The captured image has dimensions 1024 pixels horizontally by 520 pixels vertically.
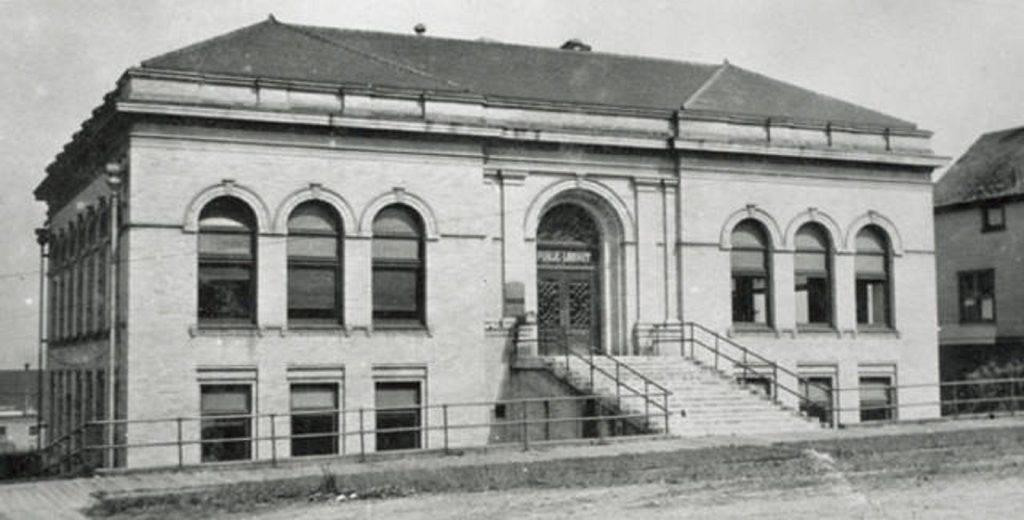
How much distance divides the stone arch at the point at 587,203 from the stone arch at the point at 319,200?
168 inches

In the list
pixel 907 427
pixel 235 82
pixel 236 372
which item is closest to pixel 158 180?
pixel 235 82

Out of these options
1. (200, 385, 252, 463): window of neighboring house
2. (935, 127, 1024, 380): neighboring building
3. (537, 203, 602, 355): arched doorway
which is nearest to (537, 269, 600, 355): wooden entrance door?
(537, 203, 602, 355): arched doorway

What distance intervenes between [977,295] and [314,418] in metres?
25.7

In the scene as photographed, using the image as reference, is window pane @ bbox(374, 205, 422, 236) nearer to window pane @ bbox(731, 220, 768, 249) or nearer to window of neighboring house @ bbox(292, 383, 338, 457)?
window of neighboring house @ bbox(292, 383, 338, 457)

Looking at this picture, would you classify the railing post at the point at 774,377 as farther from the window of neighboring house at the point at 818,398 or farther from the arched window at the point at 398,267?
the arched window at the point at 398,267

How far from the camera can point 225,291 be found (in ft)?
80.7

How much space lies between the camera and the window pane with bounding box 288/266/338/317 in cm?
2523

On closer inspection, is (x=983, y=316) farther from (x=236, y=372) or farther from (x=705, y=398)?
(x=236, y=372)

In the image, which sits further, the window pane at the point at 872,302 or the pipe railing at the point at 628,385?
the window pane at the point at 872,302

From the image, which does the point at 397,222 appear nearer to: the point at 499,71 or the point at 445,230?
the point at 445,230

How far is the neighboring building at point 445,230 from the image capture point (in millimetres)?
24047

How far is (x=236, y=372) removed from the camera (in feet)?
79.4

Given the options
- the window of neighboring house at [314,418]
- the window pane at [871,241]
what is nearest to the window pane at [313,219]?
the window of neighboring house at [314,418]

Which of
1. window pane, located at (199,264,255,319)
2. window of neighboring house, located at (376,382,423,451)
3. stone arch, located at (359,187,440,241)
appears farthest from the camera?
stone arch, located at (359,187,440,241)
